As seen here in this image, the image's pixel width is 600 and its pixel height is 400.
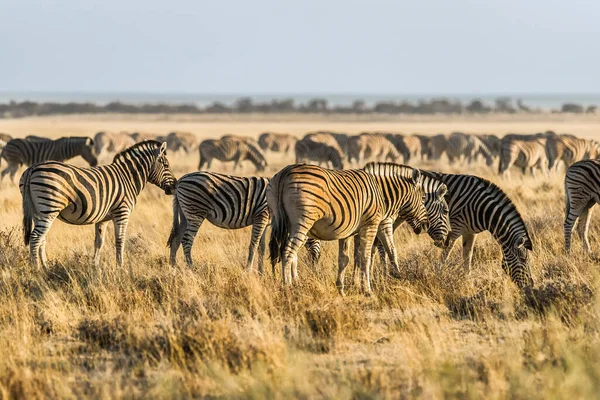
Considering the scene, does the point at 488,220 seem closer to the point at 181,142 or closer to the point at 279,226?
the point at 279,226

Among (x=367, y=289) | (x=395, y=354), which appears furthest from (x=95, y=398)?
(x=367, y=289)

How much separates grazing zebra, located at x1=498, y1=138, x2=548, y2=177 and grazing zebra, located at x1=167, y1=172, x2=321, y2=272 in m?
15.1

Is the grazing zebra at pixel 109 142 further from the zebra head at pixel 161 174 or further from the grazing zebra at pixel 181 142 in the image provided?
the zebra head at pixel 161 174

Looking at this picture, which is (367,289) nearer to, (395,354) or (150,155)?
(395,354)

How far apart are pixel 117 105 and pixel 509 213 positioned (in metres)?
A: 96.6

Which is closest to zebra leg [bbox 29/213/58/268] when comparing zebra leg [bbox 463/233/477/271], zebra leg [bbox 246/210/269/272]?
zebra leg [bbox 246/210/269/272]

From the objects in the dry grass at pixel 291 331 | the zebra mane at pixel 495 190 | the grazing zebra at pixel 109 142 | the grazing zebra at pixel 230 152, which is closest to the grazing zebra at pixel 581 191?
the dry grass at pixel 291 331

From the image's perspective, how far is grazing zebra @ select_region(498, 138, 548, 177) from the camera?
23672 millimetres

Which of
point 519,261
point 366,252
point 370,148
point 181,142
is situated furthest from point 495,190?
point 181,142

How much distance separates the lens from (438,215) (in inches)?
372

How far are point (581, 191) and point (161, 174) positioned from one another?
5715mm

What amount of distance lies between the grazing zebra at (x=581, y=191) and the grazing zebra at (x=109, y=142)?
20.9 m

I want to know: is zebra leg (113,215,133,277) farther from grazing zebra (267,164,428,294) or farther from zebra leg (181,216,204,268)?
grazing zebra (267,164,428,294)

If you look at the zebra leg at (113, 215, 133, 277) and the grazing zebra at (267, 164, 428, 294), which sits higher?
the grazing zebra at (267, 164, 428, 294)
